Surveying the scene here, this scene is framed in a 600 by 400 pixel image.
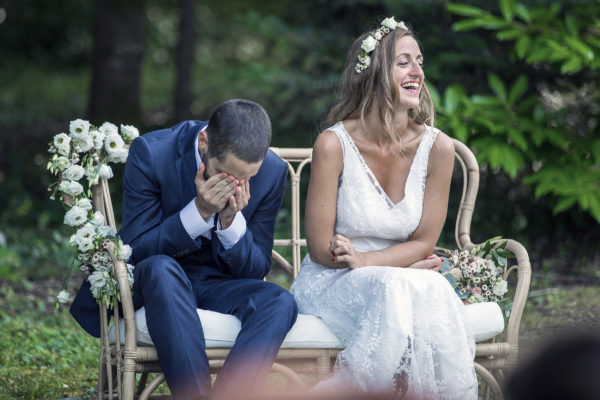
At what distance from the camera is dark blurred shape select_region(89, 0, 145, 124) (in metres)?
9.95

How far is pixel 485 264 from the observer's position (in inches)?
151

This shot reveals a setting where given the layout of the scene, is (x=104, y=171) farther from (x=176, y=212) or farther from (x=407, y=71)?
(x=407, y=71)

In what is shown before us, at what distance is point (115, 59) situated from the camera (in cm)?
1007

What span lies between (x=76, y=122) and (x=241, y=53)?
16834 mm

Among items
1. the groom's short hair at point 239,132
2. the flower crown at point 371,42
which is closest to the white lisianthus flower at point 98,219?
the groom's short hair at point 239,132

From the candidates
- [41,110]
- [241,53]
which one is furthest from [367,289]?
[241,53]

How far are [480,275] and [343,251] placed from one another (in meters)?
0.68

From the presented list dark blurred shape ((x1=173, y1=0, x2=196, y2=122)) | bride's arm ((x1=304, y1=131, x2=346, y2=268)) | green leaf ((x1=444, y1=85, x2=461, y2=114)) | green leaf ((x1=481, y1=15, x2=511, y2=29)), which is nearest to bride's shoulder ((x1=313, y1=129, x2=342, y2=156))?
bride's arm ((x1=304, y1=131, x2=346, y2=268))

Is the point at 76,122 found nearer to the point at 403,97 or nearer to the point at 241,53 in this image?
the point at 403,97

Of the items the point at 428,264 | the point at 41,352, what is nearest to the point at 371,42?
the point at 428,264

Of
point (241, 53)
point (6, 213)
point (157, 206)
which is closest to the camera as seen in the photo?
point (157, 206)

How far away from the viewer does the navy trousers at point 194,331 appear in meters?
3.19

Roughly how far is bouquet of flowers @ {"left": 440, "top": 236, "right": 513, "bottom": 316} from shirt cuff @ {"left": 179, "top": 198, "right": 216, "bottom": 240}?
1.22 metres

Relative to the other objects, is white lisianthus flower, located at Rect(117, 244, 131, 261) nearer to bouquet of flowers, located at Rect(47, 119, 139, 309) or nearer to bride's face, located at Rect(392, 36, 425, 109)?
bouquet of flowers, located at Rect(47, 119, 139, 309)
